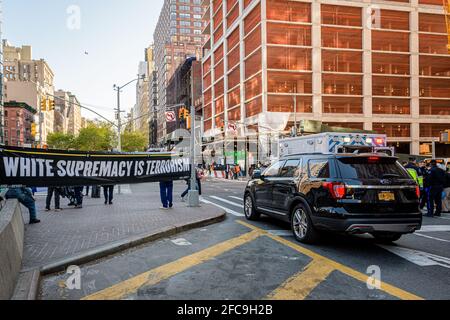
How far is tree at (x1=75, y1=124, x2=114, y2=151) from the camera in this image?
75.8 meters

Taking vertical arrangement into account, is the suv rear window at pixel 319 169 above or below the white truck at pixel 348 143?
below

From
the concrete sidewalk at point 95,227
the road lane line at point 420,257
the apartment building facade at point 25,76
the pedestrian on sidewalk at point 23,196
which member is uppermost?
the apartment building facade at point 25,76

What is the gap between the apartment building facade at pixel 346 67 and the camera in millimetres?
46062

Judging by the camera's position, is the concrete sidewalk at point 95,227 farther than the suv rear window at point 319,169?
No

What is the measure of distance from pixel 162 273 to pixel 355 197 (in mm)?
3582

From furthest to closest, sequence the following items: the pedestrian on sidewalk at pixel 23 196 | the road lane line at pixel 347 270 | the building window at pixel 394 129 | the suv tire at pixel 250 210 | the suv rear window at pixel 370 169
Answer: the building window at pixel 394 129 → the suv tire at pixel 250 210 → the pedestrian on sidewalk at pixel 23 196 → the suv rear window at pixel 370 169 → the road lane line at pixel 347 270

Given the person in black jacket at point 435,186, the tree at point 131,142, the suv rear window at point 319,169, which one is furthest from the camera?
the tree at point 131,142

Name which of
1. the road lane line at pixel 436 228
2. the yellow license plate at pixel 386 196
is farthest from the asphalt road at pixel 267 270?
the road lane line at pixel 436 228

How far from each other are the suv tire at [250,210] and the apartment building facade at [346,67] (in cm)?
3369

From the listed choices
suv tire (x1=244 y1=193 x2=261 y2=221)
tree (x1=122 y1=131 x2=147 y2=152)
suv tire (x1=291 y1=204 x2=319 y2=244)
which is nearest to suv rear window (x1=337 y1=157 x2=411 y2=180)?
suv tire (x1=291 y1=204 x2=319 y2=244)

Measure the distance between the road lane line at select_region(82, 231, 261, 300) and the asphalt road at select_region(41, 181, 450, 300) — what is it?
0.04 ft

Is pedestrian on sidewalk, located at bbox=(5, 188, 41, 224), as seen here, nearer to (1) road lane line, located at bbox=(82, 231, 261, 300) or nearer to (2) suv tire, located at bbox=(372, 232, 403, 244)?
(1) road lane line, located at bbox=(82, 231, 261, 300)

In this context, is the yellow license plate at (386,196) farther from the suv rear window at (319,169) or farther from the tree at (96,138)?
the tree at (96,138)
